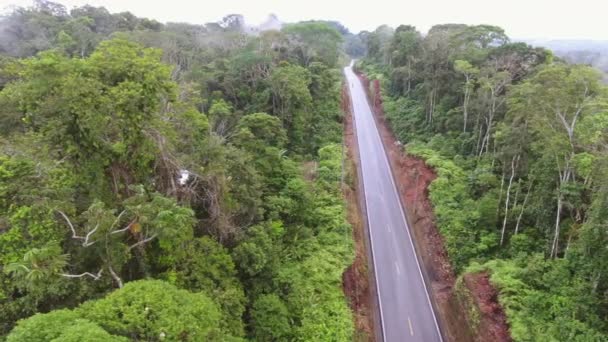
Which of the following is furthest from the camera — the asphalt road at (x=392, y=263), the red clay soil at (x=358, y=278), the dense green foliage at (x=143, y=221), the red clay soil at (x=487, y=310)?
the asphalt road at (x=392, y=263)

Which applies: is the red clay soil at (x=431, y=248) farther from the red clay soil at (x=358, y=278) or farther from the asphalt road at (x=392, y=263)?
the red clay soil at (x=358, y=278)

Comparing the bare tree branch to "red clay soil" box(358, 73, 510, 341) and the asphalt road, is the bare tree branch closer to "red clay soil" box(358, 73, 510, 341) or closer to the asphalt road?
the asphalt road

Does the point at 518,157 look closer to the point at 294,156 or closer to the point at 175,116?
the point at 294,156

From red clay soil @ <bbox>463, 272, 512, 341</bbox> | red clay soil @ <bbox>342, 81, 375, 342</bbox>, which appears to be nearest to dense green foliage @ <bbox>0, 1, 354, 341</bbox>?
red clay soil @ <bbox>342, 81, 375, 342</bbox>

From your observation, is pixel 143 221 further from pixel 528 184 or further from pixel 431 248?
pixel 528 184

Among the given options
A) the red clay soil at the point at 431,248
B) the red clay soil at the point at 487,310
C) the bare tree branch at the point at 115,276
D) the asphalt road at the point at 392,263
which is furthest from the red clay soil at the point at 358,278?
the bare tree branch at the point at 115,276
